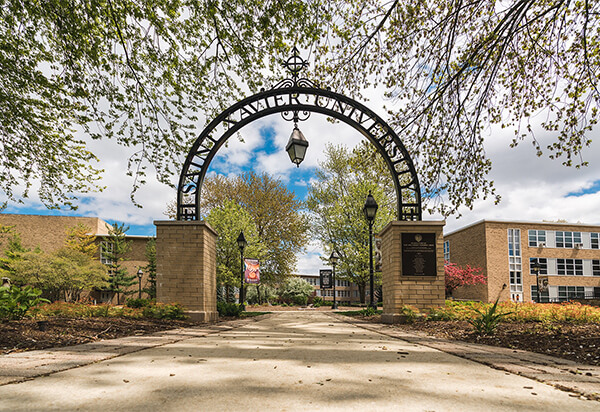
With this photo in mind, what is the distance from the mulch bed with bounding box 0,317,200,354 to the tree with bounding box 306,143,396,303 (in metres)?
17.5

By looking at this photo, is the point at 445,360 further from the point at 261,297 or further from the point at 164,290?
the point at 261,297

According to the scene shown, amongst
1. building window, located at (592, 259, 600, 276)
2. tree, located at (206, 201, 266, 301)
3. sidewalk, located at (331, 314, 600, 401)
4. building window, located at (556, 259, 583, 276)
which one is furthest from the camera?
building window, located at (592, 259, 600, 276)

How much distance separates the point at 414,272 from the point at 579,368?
20.0 ft

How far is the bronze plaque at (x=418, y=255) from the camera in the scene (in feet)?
31.0

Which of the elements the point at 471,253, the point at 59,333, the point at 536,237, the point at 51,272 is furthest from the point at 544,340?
the point at 536,237

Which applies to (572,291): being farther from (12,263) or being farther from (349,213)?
(12,263)

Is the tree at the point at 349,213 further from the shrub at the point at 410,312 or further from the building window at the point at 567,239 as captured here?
the building window at the point at 567,239

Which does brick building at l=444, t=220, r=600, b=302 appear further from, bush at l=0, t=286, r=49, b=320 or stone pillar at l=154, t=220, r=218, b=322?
bush at l=0, t=286, r=49, b=320

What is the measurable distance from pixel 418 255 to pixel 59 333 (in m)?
8.05

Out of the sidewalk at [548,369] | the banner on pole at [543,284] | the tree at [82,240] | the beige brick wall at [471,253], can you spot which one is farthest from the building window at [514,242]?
the tree at [82,240]

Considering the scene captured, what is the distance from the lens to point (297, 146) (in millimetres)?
9531

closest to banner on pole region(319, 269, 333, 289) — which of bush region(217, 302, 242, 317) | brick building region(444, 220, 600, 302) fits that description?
bush region(217, 302, 242, 317)

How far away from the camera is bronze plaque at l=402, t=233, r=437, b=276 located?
9.45 metres

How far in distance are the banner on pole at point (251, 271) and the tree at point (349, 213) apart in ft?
17.5
